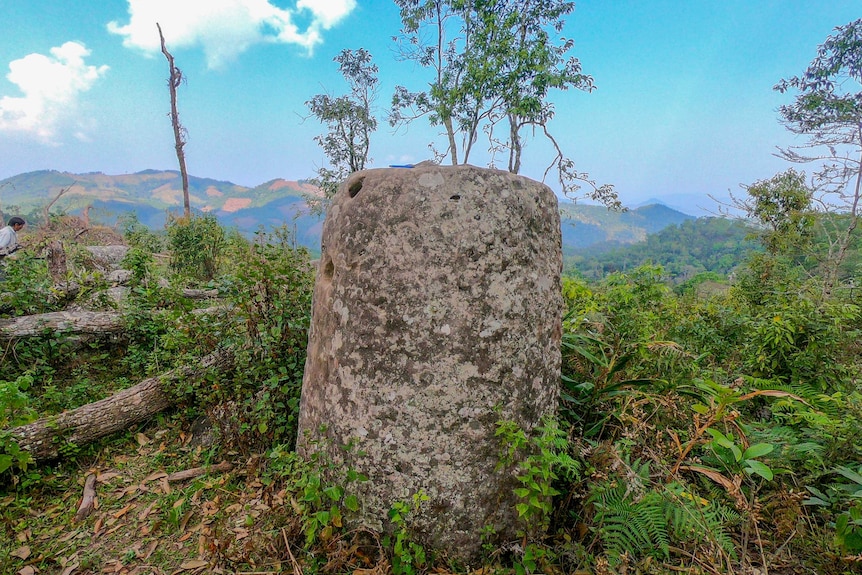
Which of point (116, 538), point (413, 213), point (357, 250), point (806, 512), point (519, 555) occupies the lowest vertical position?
point (116, 538)

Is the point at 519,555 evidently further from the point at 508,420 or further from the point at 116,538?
the point at 116,538

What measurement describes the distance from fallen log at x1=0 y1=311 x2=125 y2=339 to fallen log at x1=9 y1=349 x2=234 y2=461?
1354 mm

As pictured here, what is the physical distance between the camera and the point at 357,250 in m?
2.22

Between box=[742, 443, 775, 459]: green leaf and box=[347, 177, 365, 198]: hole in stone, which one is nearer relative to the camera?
box=[742, 443, 775, 459]: green leaf

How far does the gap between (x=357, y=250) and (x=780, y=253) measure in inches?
556

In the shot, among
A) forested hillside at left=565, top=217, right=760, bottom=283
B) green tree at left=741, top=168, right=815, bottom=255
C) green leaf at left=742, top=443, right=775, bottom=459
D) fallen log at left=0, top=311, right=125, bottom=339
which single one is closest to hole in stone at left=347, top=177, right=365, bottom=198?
green leaf at left=742, top=443, right=775, bottom=459

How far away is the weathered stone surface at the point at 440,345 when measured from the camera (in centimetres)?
209

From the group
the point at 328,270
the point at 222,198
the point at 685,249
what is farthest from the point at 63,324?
the point at 222,198

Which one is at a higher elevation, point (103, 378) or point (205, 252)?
point (205, 252)

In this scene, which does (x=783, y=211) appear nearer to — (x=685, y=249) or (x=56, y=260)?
(x=56, y=260)

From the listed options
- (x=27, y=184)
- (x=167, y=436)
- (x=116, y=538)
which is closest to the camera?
(x=116, y=538)

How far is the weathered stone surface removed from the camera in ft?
6.86

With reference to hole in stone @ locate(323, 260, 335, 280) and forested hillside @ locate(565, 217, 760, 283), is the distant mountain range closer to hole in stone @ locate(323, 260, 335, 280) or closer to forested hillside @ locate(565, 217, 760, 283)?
forested hillside @ locate(565, 217, 760, 283)

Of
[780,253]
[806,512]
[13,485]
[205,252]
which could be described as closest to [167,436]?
[13,485]
